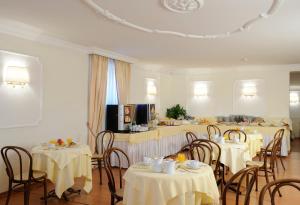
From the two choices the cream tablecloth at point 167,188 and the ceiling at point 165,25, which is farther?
the ceiling at point 165,25

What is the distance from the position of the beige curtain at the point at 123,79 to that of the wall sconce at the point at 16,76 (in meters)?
2.49

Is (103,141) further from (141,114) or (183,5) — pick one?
(183,5)

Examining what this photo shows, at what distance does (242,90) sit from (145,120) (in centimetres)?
342

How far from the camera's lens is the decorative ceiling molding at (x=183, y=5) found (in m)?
3.14

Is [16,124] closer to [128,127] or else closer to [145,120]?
[128,127]

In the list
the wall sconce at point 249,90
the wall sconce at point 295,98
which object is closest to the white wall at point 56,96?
the wall sconce at point 249,90

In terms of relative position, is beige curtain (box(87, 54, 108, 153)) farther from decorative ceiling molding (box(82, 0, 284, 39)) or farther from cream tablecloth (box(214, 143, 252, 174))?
cream tablecloth (box(214, 143, 252, 174))

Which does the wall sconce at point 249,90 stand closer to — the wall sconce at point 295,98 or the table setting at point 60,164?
the wall sconce at point 295,98

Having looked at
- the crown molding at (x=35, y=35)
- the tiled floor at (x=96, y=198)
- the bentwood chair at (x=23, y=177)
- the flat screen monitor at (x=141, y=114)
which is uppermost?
the crown molding at (x=35, y=35)

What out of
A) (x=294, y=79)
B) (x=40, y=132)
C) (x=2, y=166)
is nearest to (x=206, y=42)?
(x=40, y=132)

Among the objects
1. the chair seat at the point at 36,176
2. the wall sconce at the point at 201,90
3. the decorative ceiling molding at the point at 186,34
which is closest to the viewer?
the decorative ceiling molding at the point at 186,34

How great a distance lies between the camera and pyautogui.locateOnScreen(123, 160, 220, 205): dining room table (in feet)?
8.05

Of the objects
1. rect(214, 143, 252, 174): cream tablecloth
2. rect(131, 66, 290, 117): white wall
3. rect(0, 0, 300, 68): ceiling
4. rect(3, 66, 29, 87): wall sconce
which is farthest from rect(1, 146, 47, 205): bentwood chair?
rect(131, 66, 290, 117): white wall

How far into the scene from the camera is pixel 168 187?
8.05 ft
